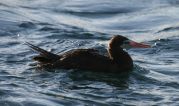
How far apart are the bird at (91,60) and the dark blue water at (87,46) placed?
0.42ft

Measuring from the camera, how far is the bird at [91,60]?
14.2 metres

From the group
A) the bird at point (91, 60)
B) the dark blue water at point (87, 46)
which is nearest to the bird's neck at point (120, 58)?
the bird at point (91, 60)

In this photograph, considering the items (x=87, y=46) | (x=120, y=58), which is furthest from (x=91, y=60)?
(x=87, y=46)

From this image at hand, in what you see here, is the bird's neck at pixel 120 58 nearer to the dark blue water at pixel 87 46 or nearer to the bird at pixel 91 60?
the bird at pixel 91 60

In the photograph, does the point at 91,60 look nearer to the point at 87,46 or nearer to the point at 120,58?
the point at 120,58

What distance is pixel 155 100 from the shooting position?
40.2 feet

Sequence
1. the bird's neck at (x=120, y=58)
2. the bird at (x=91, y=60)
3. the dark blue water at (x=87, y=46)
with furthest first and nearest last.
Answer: the bird's neck at (x=120, y=58) < the bird at (x=91, y=60) < the dark blue water at (x=87, y=46)

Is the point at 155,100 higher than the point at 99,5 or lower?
lower

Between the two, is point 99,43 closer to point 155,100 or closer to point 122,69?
point 122,69

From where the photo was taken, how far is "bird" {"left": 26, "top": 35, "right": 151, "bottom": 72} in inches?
559

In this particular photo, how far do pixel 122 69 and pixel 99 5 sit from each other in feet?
25.2

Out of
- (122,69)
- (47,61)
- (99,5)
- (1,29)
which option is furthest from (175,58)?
(99,5)

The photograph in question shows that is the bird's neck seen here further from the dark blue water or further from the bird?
the dark blue water

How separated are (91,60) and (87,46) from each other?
108 inches
